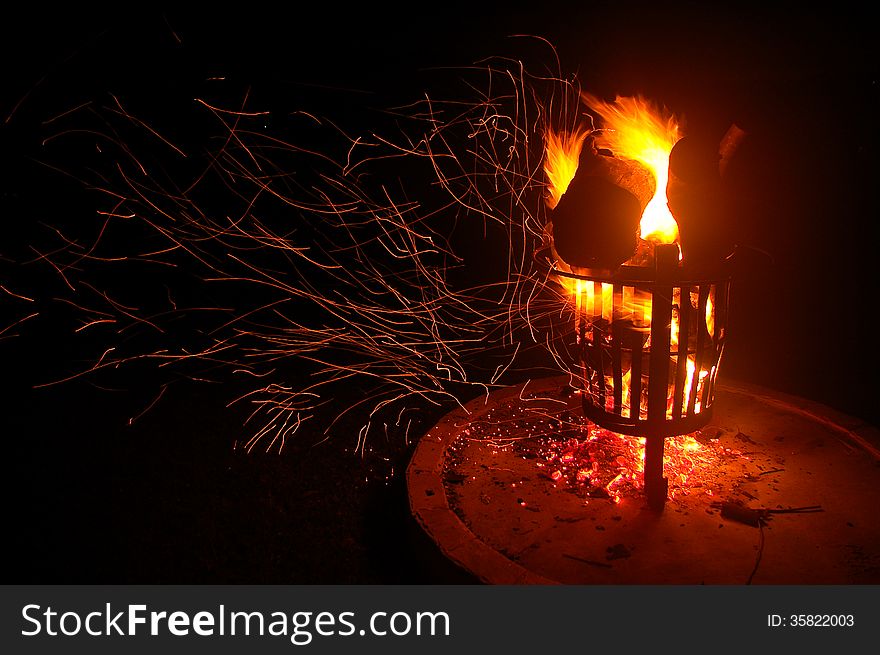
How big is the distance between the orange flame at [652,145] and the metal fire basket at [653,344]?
28cm

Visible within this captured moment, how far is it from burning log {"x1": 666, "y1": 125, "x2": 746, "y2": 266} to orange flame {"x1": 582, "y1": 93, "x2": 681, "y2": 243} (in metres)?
0.31

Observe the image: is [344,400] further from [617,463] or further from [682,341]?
[682,341]

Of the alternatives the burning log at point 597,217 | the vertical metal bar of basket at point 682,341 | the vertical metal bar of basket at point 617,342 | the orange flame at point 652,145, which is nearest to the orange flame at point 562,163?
the orange flame at point 652,145

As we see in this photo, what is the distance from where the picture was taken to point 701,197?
2592 millimetres

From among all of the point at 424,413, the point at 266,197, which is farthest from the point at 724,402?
the point at 266,197

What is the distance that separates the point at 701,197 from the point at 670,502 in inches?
52.9

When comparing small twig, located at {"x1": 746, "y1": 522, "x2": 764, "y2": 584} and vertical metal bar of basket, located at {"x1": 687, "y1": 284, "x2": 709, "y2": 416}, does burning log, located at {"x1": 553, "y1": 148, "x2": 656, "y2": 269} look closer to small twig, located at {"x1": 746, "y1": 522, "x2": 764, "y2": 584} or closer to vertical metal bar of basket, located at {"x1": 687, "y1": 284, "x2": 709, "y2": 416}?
vertical metal bar of basket, located at {"x1": 687, "y1": 284, "x2": 709, "y2": 416}

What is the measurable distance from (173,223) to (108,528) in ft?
12.1

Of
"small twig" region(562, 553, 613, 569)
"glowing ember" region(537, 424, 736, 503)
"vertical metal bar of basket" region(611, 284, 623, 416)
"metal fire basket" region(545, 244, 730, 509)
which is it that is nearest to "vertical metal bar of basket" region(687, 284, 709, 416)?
"metal fire basket" region(545, 244, 730, 509)

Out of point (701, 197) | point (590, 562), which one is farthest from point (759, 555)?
point (701, 197)

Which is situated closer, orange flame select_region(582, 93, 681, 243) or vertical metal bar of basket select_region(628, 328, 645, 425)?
vertical metal bar of basket select_region(628, 328, 645, 425)

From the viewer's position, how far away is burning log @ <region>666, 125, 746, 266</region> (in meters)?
2.59

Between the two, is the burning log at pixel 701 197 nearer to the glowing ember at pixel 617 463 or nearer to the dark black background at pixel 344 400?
the dark black background at pixel 344 400

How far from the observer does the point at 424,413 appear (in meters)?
4.30
